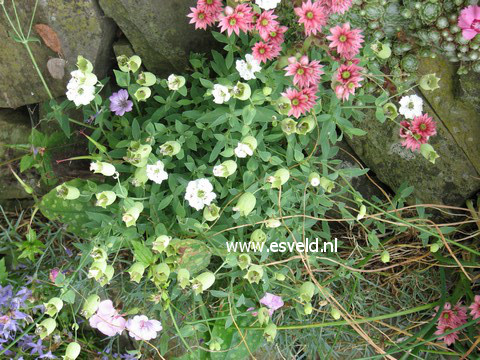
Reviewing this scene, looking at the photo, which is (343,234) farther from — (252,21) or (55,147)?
(55,147)

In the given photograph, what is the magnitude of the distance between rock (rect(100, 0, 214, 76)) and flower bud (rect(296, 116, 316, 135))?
0.61 meters

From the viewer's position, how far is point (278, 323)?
202 cm

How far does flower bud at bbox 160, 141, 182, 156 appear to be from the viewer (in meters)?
1.48

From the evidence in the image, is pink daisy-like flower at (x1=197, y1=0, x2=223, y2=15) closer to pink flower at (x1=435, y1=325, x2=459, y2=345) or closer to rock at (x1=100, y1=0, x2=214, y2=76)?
rock at (x1=100, y1=0, x2=214, y2=76)

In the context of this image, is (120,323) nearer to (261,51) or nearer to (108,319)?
(108,319)

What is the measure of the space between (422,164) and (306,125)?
64 cm

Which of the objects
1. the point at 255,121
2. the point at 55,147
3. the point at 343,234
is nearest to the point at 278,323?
the point at 343,234

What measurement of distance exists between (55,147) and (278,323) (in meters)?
1.11

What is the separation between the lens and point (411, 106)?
1.65 meters

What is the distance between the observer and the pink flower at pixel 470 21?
61.8 inches

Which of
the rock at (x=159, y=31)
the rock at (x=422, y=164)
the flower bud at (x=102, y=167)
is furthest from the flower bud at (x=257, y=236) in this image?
the rock at (x=159, y=31)

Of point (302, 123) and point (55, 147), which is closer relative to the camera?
point (302, 123)

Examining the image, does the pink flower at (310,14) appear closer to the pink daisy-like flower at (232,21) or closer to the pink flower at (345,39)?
the pink flower at (345,39)

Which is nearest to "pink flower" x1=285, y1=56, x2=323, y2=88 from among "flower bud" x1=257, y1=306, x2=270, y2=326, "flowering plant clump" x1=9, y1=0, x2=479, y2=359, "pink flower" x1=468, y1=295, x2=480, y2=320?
"flowering plant clump" x1=9, y1=0, x2=479, y2=359
